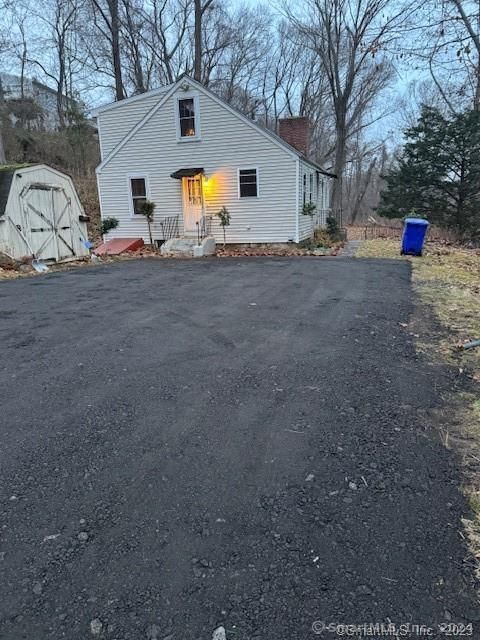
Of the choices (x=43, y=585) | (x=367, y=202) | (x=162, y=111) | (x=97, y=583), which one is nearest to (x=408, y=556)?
(x=97, y=583)

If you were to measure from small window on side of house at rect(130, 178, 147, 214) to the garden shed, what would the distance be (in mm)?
2727

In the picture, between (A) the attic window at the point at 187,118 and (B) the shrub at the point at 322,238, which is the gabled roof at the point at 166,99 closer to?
(A) the attic window at the point at 187,118

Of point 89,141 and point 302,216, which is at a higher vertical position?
point 89,141

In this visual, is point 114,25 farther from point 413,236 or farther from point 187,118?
point 413,236

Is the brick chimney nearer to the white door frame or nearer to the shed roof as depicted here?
the white door frame

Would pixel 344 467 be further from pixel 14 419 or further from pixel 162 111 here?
pixel 162 111

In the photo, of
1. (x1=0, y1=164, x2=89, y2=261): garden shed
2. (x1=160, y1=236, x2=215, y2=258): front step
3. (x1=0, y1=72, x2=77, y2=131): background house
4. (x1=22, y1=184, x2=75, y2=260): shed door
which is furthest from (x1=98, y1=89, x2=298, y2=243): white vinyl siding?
(x1=0, y1=72, x2=77, y2=131): background house

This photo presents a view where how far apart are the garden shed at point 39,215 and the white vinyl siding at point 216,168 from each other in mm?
3180

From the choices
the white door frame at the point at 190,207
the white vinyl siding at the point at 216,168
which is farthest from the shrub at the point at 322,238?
the white door frame at the point at 190,207

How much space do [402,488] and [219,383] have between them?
1794 millimetres

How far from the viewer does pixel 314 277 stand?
9.09m

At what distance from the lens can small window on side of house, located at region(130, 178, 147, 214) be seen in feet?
53.0

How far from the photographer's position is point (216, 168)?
49.3 ft

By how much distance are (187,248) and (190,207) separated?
2.27m
